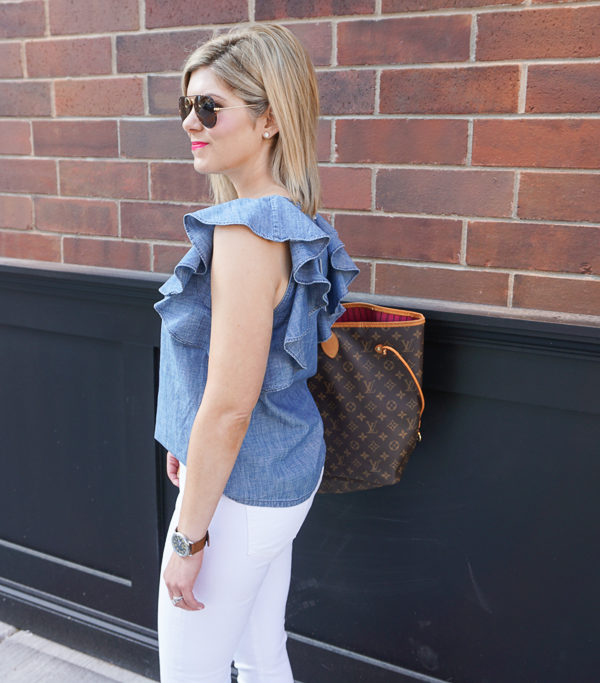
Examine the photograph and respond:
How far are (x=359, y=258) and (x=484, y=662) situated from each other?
122 centimetres

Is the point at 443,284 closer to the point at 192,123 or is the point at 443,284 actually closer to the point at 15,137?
the point at 192,123

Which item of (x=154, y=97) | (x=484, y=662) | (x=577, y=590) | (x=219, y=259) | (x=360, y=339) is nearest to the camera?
(x=219, y=259)

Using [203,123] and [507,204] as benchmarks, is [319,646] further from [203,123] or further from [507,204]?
[203,123]

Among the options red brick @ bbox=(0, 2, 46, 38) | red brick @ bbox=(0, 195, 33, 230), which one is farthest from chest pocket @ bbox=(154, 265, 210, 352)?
red brick @ bbox=(0, 2, 46, 38)

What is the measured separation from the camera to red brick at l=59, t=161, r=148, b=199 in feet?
7.26

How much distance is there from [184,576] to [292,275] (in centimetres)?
63

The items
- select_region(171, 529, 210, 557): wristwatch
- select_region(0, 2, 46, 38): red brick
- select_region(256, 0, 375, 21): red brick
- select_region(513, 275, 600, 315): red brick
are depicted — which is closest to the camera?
select_region(171, 529, 210, 557): wristwatch

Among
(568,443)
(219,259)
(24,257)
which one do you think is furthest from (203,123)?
(24,257)

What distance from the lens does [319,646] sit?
2.18 metres

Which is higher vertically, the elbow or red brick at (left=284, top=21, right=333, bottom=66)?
red brick at (left=284, top=21, right=333, bottom=66)

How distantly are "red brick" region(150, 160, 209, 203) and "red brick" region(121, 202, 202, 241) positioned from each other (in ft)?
0.09

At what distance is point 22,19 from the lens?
2297 mm

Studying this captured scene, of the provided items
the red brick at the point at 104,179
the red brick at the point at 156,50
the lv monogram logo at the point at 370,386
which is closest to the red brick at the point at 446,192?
the lv monogram logo at the point at 370,386

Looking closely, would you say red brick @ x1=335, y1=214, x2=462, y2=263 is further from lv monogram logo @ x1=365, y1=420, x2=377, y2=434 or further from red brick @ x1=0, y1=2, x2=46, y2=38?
red brick @ x1=0, y1=2, x2=46, y2=38
